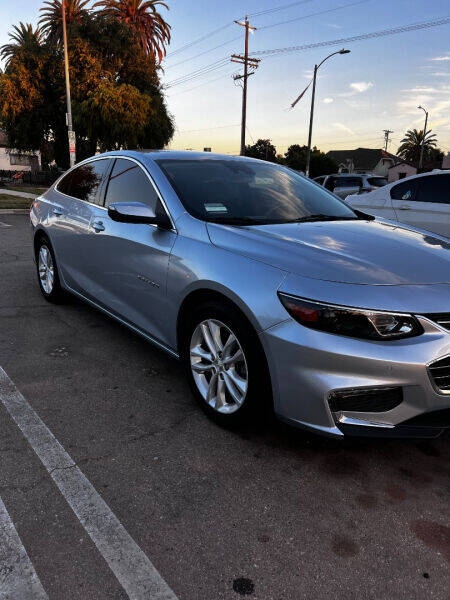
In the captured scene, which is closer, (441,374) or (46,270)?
(441,374)

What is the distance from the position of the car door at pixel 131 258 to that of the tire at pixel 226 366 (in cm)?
38

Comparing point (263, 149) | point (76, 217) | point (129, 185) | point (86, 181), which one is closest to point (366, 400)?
point (129, 185)

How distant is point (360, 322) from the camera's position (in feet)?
7.45

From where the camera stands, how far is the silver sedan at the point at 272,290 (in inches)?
89.0

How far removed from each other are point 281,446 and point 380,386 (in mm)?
818

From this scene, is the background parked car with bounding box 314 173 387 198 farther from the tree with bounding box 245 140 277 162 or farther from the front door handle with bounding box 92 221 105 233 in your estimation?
the tree with bounding box 245 140 277 162

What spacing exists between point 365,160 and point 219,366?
88483 millimetres

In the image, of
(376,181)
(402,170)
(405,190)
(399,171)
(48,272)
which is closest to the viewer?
(48,272)

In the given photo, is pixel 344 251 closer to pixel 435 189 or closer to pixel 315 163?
pixel 435 189

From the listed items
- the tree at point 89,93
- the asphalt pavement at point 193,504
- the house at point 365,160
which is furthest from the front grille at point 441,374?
the house at point 365,160

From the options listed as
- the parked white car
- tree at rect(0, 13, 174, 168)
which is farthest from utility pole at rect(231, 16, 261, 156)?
the parked white car

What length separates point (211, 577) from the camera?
189cm

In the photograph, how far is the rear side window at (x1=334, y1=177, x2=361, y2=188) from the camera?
17050 millimetres

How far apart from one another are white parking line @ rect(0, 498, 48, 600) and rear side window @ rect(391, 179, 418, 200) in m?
7.20
